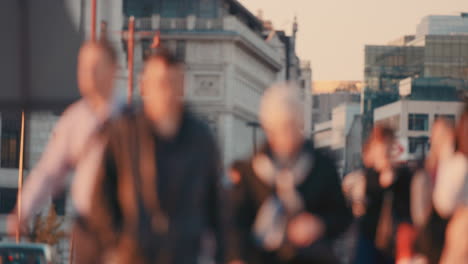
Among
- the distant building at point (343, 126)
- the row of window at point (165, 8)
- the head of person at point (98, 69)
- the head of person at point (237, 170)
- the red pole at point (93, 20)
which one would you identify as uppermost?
the row of window at point (165, 8)

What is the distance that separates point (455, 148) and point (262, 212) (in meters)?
1.89

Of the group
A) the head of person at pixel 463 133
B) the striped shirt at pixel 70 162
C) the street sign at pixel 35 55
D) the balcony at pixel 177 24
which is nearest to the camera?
the striped shirt at pixel 70 162

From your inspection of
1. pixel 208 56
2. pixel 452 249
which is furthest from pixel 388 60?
pixel 452 249

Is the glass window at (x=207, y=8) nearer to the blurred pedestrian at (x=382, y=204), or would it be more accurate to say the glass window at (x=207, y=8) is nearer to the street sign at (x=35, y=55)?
the street sign at (x=35, y=55)

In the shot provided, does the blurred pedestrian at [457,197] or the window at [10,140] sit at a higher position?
the blurred pedestrian at [457,197]

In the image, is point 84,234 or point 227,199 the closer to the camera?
point 84,234

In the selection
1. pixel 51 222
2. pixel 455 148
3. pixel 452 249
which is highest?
pixel 455 148

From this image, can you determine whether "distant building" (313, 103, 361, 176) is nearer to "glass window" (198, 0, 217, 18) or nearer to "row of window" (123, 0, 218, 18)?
"glass window" (198, 0, 217, 18)

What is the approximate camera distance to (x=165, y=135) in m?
6.86

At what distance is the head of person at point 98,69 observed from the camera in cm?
748

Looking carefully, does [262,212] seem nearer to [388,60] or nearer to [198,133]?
[198,133]

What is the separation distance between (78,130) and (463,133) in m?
2.94

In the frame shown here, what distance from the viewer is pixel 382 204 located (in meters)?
12.4

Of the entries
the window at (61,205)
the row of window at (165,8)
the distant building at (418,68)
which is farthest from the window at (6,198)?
the distant building at (418,68)
